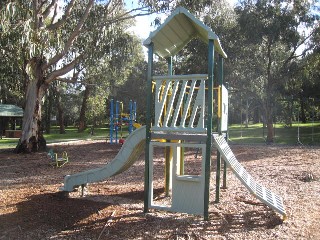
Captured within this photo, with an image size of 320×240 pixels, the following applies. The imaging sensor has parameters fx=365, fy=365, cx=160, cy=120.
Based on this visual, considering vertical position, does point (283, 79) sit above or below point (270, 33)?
below

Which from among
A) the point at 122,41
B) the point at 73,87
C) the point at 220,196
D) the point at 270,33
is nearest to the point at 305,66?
the point at 270,33

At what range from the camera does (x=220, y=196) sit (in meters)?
7.52

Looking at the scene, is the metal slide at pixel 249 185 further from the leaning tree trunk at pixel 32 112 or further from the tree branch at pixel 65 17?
the leaning tree trunk at pixel 32 112

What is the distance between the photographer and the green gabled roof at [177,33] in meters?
6.16

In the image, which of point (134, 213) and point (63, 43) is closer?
point (134, 213)

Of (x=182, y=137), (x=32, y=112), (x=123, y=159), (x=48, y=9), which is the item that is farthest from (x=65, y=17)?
(x=182, y=137)

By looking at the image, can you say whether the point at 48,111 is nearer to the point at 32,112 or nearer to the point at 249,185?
the point at 32,112

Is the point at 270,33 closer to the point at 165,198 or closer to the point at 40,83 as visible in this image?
the point at 40,83

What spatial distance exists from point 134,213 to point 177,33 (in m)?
3.49

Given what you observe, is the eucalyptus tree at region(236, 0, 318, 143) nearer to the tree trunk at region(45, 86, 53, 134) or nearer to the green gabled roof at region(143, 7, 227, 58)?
the green gabled roof at region(143, 7, 227, 58)

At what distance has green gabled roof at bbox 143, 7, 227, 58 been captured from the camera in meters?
6.16

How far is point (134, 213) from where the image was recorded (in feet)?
20.3

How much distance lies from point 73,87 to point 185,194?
43.9 m

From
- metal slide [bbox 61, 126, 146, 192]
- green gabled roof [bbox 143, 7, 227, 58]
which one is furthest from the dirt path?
green gabled roof [bbox 143, 7, 227, 58]
